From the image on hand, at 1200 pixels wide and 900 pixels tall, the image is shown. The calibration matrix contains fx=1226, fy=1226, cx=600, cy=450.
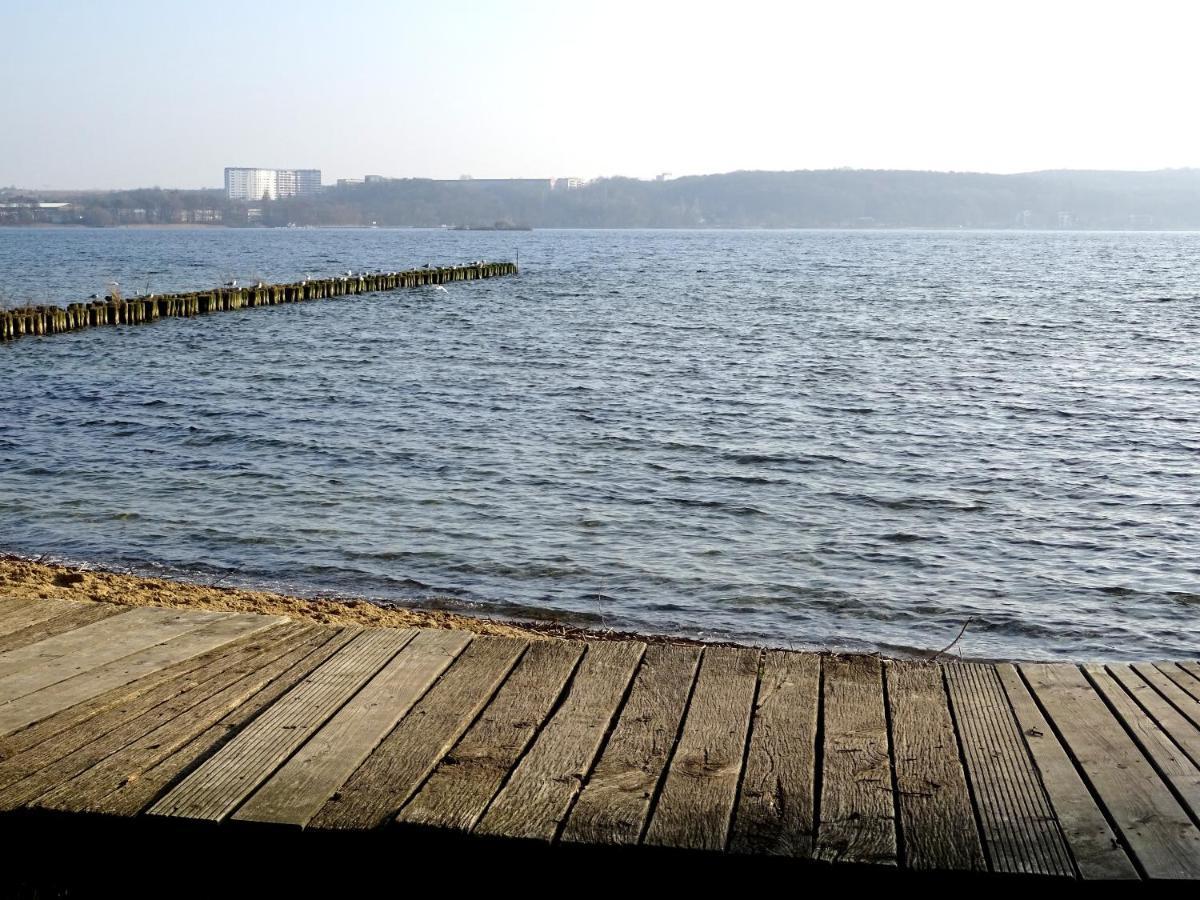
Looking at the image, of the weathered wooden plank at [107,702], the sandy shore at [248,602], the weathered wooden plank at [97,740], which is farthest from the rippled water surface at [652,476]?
the weathered wooden plank at [97,740]

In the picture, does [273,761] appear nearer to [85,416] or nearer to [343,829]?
[343,829]

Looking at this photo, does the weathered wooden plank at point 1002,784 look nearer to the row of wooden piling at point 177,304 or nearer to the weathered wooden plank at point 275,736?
the weathered wooden plank at point 275,736

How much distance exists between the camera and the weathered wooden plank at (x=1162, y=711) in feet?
13.3

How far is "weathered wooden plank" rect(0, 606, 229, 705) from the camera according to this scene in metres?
4.56

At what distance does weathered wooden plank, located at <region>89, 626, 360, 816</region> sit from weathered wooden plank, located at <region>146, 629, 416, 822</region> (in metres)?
0.04

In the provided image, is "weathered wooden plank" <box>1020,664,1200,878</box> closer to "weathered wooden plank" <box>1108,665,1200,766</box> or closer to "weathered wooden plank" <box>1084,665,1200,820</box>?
"weathered wooden plank" <box>1084,665,1200,820</box>

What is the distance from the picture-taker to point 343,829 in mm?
3322

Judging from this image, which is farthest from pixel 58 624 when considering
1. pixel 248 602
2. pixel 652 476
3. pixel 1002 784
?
pixel 652 476

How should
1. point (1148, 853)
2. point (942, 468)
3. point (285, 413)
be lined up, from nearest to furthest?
1. point (1148, 853)
2. point (942, 468)
3. point (285, 413)

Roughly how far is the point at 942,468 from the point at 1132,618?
21.5 ft

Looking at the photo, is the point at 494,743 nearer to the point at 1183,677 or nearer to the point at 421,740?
the point at 421,740

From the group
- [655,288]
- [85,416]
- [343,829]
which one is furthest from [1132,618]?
[655,288]

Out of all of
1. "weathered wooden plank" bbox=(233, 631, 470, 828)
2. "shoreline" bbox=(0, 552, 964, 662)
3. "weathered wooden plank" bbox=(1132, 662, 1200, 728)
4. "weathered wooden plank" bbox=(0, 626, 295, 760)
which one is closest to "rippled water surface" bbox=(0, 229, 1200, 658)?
"shoreline" bbox=(0, 552, 964, 662)

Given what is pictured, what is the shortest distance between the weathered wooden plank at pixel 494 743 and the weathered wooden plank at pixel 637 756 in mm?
268
